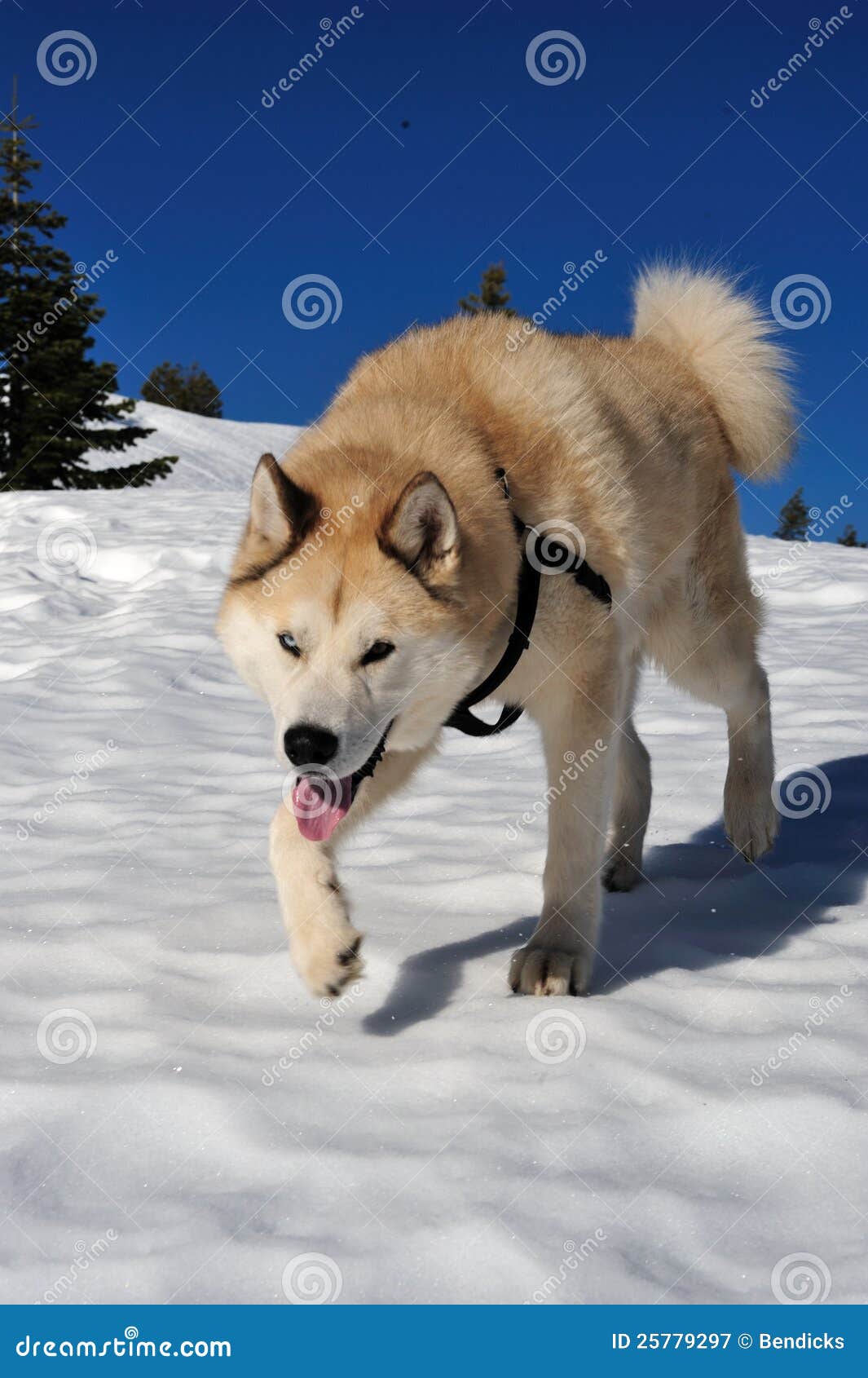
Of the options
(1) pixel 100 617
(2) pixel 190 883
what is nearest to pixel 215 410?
(1) pixel 100 617

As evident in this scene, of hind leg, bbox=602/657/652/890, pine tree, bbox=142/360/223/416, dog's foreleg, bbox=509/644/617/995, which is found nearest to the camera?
dog's foreleg, bbox=509/644/617/995

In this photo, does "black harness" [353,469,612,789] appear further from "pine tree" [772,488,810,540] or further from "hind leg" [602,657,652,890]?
"pine tree" [772,488,810,540]

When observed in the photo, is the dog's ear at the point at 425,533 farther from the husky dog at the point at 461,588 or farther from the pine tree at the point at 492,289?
the pine tree at the point at 492,289

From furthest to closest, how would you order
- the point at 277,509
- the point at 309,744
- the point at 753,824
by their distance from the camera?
1. the point at 753,824
2. the point at 277,509
3. the point at 309,744

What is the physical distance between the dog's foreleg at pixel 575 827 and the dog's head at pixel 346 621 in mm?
315

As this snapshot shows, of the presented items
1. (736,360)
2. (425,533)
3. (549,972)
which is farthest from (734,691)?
(425,533)

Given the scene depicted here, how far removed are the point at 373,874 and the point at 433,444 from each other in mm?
1521

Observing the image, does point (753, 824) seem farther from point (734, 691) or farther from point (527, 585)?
point (527, 585)

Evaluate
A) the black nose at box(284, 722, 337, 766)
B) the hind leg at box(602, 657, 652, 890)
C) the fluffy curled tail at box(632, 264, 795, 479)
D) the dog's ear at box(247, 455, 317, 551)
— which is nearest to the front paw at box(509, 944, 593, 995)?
the black nose at box(284, 722, 337, 766)

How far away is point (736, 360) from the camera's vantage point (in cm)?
442

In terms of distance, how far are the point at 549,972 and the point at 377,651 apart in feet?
3.03

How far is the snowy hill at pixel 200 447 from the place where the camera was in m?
31.5

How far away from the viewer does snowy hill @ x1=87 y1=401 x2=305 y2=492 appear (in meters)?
31.5

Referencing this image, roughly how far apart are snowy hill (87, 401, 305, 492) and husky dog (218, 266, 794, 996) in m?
27.1
